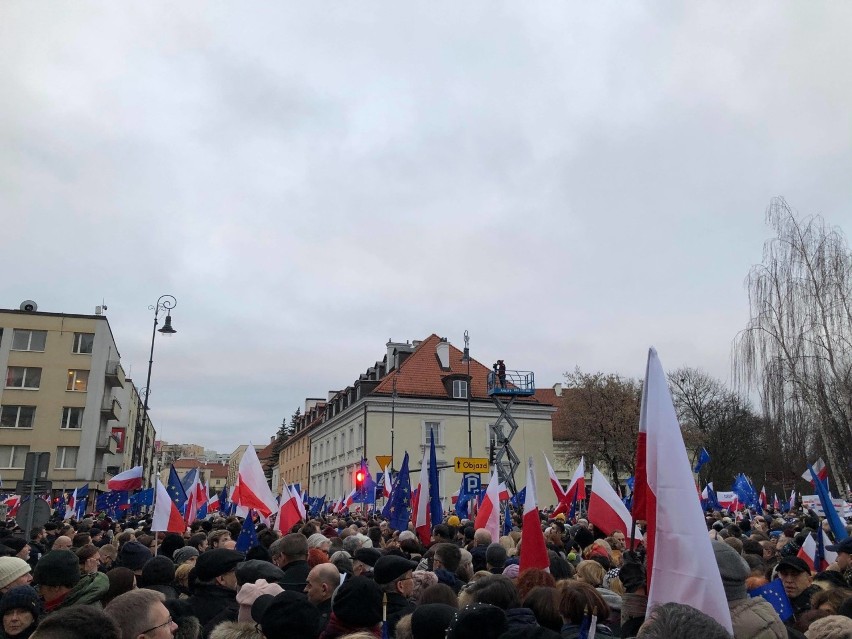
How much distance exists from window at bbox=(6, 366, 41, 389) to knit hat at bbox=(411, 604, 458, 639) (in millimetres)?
52640

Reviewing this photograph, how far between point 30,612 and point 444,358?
5050 cm

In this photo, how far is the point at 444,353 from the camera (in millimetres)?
54344

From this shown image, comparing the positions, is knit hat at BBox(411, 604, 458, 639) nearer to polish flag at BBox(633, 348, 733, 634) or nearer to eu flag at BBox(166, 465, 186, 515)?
polish flag at BBox(633, 348, 733, 634)

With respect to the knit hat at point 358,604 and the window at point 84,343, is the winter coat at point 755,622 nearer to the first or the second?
the knit hat at point 358,604

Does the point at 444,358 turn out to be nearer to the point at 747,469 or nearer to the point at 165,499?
the point at 747,469

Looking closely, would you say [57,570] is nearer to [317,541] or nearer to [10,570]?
[10,570]

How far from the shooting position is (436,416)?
51.0 meters

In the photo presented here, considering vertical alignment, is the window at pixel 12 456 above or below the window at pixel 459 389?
below

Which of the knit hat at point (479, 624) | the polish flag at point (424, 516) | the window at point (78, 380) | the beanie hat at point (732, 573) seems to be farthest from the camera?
the window at point (78, 380)

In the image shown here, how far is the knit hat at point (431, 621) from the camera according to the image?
3.61m

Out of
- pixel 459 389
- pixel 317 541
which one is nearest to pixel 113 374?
pixel 459 389

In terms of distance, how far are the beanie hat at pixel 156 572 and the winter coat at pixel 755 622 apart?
467cm

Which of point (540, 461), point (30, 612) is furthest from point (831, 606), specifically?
point (540, 461)

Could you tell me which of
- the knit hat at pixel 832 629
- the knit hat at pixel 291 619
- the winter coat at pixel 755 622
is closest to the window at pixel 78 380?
the knit hat at pixel 291 619
